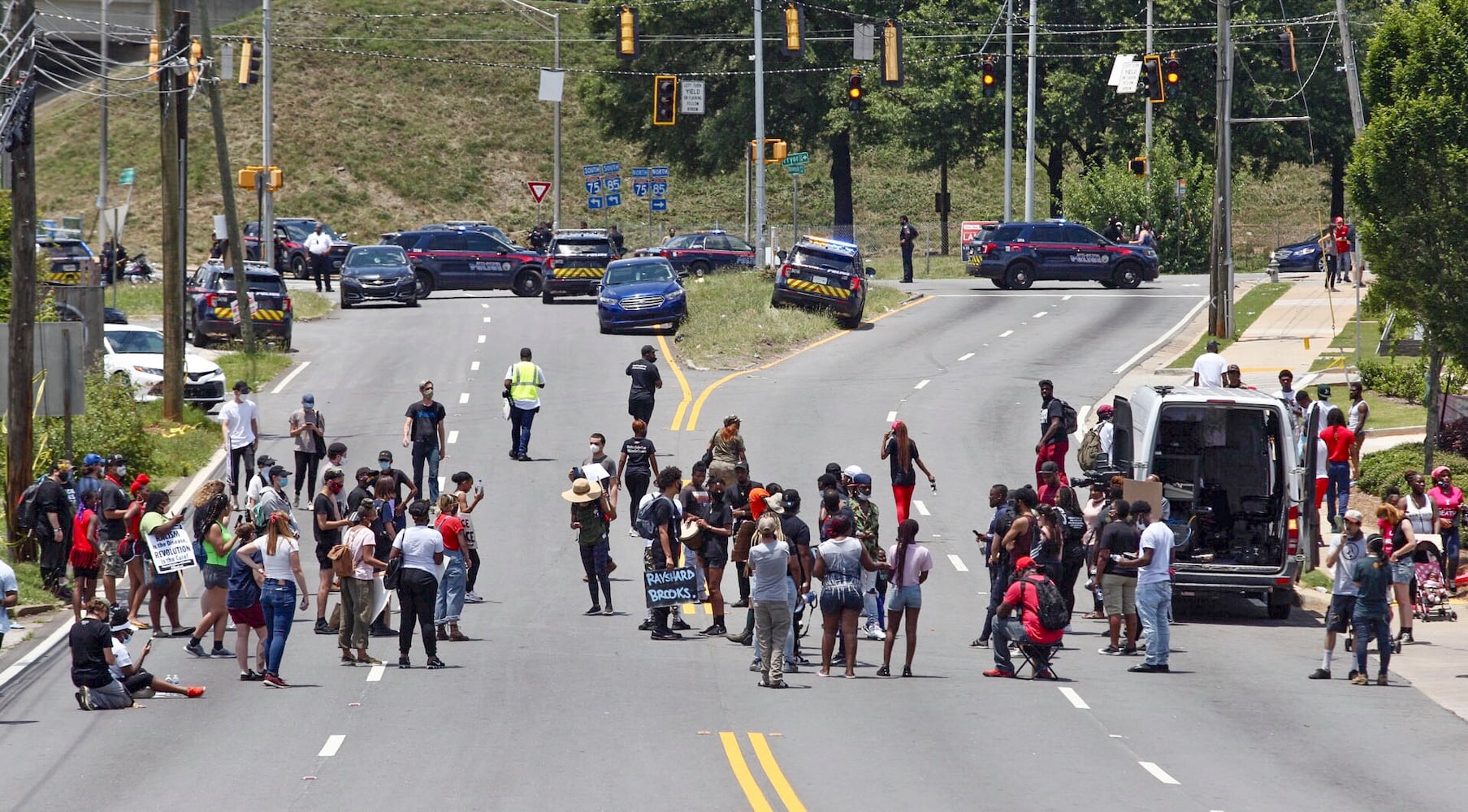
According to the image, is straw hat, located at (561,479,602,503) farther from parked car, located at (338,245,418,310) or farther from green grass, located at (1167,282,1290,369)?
parked car, located at (338,245,418,310)

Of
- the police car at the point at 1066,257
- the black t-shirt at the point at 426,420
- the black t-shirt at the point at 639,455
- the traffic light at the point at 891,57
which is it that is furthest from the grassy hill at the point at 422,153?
the black t-shirt at the point at 639,455

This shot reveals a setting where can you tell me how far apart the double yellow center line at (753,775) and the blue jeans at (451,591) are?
15.2ft

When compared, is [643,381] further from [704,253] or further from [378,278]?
[704,253]

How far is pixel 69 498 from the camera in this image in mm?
19609

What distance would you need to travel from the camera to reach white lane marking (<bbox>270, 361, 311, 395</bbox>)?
32031 millimetres

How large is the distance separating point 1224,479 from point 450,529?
8891mm

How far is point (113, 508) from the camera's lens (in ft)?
59.8

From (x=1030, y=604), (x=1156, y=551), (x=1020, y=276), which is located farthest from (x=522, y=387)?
(x=1020, y=276)

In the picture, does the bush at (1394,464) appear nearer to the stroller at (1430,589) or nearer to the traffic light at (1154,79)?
the stroller at (1430,589)

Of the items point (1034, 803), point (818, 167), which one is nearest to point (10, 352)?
point (1034, 803)

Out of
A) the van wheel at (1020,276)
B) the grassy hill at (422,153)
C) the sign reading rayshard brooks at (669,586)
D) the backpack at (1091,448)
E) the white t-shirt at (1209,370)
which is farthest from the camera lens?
the grassy hill at (422,153)

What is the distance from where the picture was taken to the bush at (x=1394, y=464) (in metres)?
24.1

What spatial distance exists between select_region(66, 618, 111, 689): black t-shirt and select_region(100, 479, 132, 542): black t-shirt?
13.9 ft

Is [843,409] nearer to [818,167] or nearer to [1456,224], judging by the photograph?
[1456,224]
